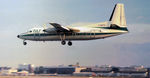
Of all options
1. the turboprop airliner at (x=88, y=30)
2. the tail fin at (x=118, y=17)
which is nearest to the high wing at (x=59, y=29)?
the turboprop airliner at (x=88, y=30)

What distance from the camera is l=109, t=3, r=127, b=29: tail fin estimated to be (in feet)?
182

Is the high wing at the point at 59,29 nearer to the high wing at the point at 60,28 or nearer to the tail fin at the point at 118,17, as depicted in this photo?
the high wing at the point at 60,28

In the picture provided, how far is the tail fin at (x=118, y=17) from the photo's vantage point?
55.6 m

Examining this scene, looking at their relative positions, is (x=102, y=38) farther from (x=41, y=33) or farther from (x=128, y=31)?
(x=41, y=33)

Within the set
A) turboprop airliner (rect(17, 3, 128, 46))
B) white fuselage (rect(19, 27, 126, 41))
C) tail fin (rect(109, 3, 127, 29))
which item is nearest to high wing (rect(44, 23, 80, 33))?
turboprop airliner (rect(17, 3, 128, 46))

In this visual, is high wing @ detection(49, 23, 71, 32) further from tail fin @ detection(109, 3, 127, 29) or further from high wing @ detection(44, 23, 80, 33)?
tail fin @ detection(109, 3, 127, 29)

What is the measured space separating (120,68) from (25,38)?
70.3 m

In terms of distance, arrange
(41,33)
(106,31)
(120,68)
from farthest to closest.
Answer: (120,68) < (41,33) < (106,31)

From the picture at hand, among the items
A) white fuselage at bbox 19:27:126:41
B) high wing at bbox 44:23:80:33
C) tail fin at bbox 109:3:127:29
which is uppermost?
tail fin at bbox 109:3:127:29

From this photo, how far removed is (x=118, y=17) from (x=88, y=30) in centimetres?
602

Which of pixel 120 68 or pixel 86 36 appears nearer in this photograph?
pixel 86 36

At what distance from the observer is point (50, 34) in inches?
2291

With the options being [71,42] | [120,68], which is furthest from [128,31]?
[120,68]

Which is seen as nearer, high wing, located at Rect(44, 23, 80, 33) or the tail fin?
the tail fin
